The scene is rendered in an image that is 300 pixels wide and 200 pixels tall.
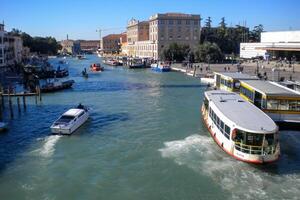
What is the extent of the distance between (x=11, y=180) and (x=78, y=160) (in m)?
3.85

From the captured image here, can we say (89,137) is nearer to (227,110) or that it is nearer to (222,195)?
(227,110)

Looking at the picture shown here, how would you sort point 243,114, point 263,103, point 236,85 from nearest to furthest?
1. point 243,114
2. point 263,103
3. point 236,85

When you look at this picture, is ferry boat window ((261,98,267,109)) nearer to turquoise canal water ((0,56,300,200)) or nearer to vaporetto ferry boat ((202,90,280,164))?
vaporetto ferry boat ((202,90,280,164))

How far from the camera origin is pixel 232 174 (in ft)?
62.8

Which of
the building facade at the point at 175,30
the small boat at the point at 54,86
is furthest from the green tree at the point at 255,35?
the small boat at the point at 54,86

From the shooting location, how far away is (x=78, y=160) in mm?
21719

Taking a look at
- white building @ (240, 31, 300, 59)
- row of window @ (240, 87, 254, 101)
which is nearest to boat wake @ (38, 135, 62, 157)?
row of window @ (240, 87, 254, 101)

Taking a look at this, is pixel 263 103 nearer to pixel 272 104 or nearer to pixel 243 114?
pixel 272 104

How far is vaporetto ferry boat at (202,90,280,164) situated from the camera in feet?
63.3

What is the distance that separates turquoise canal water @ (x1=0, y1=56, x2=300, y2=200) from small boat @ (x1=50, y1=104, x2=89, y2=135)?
1.56 ft

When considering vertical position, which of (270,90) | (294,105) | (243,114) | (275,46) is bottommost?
(243,114)

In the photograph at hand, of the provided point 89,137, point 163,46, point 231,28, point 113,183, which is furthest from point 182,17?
point 113,183

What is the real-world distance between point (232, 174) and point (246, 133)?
2086mm

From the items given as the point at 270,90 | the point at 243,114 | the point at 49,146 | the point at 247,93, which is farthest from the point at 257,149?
the point at 49,146
